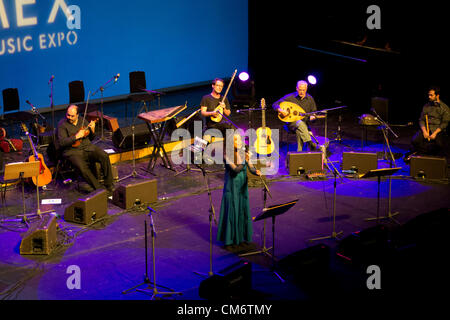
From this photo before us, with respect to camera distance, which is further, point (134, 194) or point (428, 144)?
point (428, 144)

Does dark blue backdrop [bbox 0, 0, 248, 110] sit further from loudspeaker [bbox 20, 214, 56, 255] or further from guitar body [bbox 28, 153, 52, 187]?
loudspeaker [bbox 20, 214, 56, 255]

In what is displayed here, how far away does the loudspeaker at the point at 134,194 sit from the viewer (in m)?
8.18

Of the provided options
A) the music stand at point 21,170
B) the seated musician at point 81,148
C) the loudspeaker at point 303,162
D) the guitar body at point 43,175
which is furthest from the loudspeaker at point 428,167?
the music stand at point 21,170

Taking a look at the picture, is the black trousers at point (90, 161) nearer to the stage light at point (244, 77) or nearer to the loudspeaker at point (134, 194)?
the loudspeaker at point (134, 194)

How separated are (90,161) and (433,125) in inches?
222

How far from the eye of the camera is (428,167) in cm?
936

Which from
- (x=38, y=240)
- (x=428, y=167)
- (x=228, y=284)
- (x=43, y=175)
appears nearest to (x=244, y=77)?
(x=428, y=167)

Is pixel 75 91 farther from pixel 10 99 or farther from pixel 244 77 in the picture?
pixel 244 77

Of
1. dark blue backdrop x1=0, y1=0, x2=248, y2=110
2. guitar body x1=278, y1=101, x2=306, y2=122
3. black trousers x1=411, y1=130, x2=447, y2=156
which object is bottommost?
black trousers x1=411, y1=130, x2=447, y2=156

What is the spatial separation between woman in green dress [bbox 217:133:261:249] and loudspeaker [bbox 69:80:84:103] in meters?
5.48

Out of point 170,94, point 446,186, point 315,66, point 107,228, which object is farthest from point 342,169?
point 170,94

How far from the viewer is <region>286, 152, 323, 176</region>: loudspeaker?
31.1 ft

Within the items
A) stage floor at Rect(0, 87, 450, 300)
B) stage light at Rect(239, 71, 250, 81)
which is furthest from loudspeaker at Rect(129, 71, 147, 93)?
stage floor at Rect(0, 87, 450, 300)
